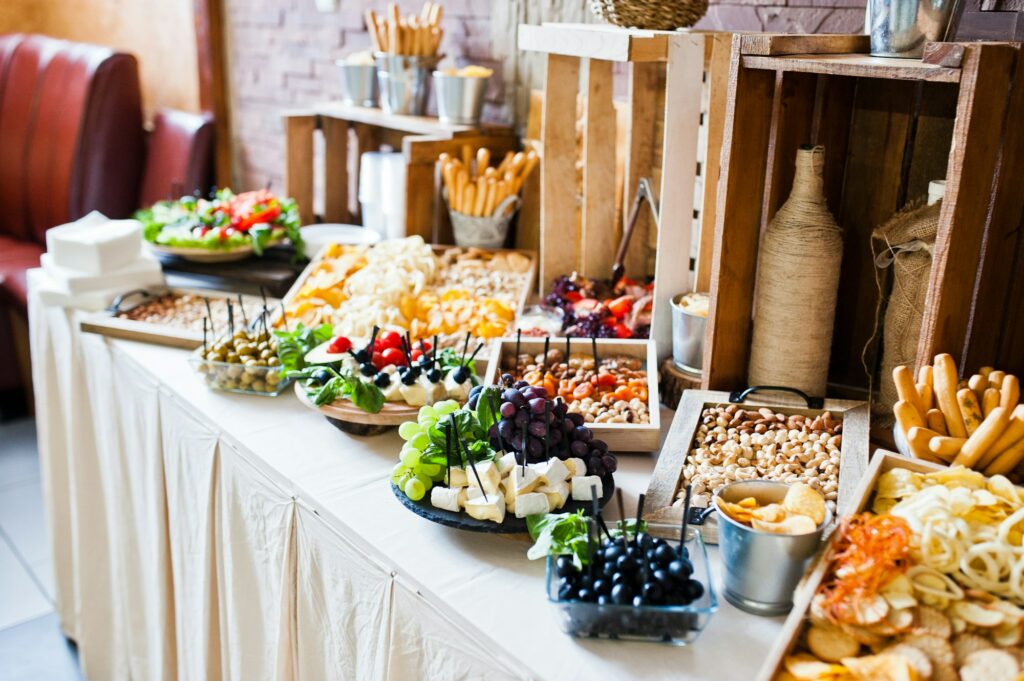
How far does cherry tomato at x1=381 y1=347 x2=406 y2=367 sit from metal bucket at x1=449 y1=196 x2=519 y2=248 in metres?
0.81

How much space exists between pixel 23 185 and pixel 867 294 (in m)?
3.46

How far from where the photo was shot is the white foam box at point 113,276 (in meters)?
2.17

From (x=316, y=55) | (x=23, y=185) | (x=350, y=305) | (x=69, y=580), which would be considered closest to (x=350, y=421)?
(x=350, y=305)

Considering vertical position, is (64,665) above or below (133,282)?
below

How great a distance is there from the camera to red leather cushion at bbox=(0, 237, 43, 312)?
3.36 metres

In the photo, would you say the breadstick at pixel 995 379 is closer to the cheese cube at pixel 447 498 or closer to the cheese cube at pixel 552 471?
the cheese cube at pixel 552 471

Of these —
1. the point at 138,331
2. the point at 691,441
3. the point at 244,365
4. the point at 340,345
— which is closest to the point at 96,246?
the point at 138,331

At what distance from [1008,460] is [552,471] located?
22.8 inches

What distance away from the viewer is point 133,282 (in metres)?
2.28

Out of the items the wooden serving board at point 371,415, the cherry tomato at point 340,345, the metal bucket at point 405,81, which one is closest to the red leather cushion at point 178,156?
the metal bucket at point 405,81

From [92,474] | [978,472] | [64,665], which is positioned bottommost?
[64,665]

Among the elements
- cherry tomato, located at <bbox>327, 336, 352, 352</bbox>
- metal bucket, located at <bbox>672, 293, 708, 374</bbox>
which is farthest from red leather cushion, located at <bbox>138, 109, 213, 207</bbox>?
metal bucket, located at <bbox>672, 293, 708, 374</bbox>

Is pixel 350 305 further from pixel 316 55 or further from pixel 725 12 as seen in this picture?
pixel 316 55

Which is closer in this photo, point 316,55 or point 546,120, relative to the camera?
point 546,120
